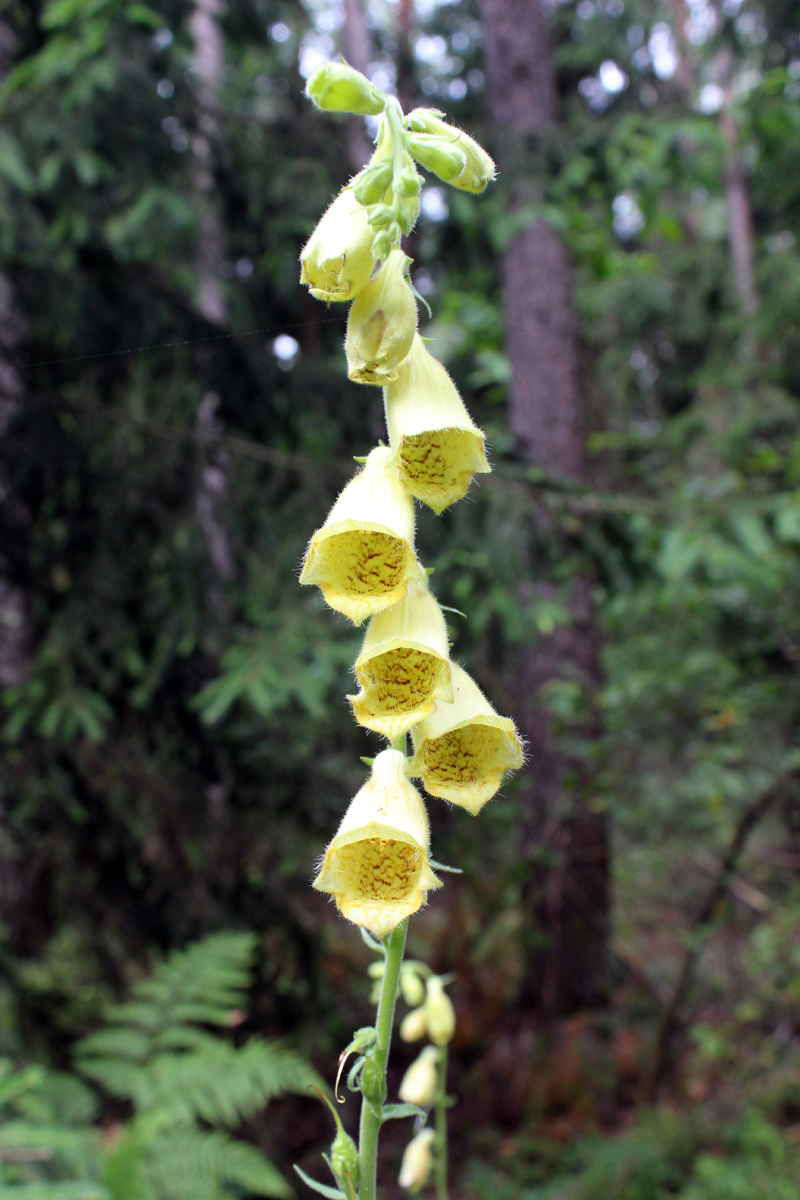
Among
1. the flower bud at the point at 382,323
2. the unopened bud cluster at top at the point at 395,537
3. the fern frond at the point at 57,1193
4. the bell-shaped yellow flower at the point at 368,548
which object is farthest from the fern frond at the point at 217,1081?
the flower bud at the point at 382,323

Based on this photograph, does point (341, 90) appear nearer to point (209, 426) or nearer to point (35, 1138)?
point (209, 426)

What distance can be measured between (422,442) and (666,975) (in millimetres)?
6976

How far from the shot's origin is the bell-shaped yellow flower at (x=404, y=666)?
A: 970mm

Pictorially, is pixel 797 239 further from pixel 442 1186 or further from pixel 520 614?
pixel 442 1186

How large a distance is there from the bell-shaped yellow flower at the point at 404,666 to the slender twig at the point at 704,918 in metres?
3.74

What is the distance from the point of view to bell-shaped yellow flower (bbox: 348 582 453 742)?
3.18 ft

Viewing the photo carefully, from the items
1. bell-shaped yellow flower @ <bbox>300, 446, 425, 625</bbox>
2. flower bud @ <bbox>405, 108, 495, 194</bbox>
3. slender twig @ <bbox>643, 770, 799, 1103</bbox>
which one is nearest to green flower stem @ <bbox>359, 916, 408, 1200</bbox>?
bell-shaped yellow flower @ <bbox>300, 446, 425, 625</bbox>

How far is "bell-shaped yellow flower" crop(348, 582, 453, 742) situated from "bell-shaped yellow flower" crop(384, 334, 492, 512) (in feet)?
0.45

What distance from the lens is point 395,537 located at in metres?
1.04

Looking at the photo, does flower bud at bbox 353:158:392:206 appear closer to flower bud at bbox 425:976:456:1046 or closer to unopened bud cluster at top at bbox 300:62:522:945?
unopened bud cluster at top at bbox 300:62:522:945

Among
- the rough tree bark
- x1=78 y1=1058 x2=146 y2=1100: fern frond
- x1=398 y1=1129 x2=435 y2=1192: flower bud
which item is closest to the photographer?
x1=398 y1=1129 x2=435 y2=1192: flower bud

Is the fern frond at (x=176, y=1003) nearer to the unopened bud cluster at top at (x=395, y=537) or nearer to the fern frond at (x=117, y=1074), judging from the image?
the fern frond at (x=117, y=1074)

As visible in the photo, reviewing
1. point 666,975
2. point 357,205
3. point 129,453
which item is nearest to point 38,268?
point 129,453

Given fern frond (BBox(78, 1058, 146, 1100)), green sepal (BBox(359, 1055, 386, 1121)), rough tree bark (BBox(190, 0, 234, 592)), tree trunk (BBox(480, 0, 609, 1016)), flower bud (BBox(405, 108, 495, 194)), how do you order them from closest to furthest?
green sepal (BBox(359, 1055, 386, 1121))
flower bud (BBox(405, 108, 495, 194))
fern frond (BBox(78, 1058, 146, 1100))
rough tree bark (BBox(190, 0, 234, 592))
tree trunk (BBox(480, 0, 609, 1016))
